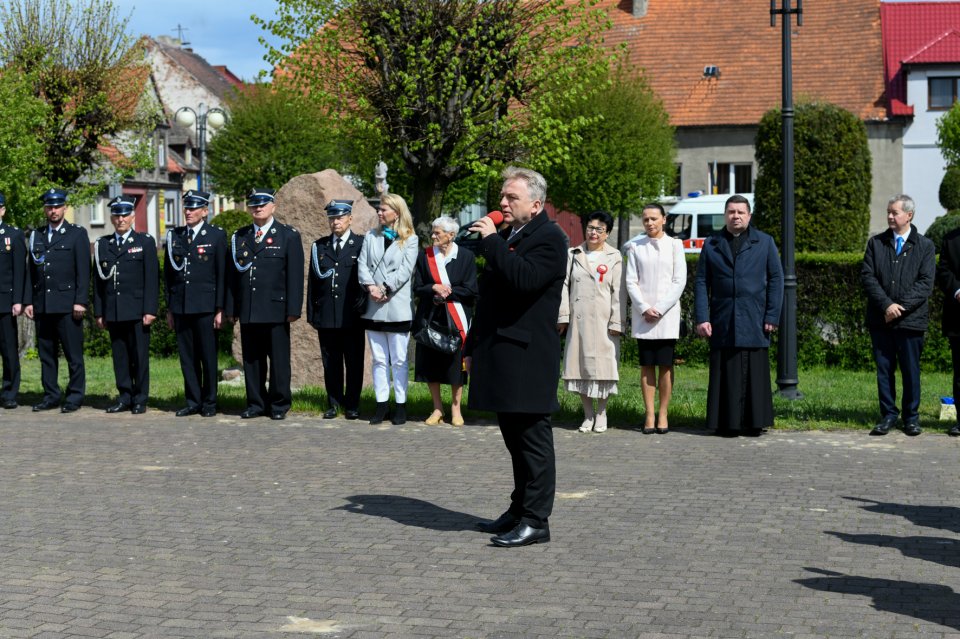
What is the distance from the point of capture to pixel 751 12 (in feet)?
155

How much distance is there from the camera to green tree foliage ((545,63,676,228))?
37688 millimetres

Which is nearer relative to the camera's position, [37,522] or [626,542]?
[626,542]

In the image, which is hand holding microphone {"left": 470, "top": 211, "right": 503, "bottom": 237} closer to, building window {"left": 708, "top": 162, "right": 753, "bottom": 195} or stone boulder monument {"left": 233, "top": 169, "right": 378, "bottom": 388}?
stone boulder monument {"left": 233, "top": 169, "right": 378, "bottom": 388}

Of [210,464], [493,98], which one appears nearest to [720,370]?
[210,464]

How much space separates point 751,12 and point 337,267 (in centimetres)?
3852

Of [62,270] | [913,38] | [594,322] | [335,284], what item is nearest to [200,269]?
[335,284]

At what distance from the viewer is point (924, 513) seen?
7703 millimetres

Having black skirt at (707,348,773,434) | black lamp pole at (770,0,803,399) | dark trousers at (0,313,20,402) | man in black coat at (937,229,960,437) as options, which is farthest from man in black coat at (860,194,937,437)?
dark trousers at (0,313,20,402)

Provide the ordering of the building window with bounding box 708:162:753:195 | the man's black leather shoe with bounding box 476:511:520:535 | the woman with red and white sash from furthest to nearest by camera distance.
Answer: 1. the building window with bounding box 708:162:753:195
2. the woman with red and white sash
3. the man's black leather shoe with bounding box 476:511:520:535

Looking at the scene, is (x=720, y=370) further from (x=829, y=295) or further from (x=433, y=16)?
(x=433, y=16)

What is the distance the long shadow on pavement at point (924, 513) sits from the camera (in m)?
7.40

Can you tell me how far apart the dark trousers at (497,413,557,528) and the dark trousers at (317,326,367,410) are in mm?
5088

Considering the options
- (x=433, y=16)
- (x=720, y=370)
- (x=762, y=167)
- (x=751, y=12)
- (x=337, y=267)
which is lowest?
(x=720, y=370)

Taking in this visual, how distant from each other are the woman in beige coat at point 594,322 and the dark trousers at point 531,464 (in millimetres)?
4048
